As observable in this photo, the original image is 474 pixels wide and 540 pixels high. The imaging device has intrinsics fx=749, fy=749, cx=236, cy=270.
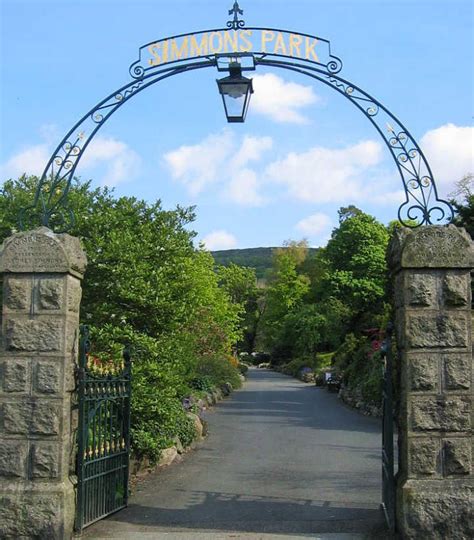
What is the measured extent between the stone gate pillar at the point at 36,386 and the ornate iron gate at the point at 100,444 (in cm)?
15

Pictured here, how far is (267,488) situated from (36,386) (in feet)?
15.9

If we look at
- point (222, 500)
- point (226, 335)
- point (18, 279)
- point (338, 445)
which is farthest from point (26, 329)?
point (226, 335)

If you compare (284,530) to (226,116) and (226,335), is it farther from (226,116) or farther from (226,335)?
(226,335)

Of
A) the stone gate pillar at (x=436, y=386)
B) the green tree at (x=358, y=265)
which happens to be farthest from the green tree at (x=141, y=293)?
the green tree at (x=358, y=265)

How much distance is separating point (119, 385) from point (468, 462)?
415 cm

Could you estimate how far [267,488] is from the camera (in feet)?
36.8

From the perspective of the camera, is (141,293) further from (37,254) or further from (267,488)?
(37,254)

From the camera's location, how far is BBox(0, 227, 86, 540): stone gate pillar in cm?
746

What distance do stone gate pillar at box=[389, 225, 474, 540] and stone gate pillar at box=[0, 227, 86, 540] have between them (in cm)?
343

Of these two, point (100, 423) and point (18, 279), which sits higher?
point (18, 279)

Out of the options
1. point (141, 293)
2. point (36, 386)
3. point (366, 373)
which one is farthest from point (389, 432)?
point (366, 373)

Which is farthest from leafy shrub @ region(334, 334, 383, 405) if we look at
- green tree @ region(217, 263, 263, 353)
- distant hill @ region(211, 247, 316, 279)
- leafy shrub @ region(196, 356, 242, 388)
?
distant hill @ region(211, 247, 316, 279)

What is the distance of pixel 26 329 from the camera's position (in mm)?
7711

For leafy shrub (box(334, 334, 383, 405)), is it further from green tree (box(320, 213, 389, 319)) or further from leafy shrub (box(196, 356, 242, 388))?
green tree (box(320, 213, 389, 319))
